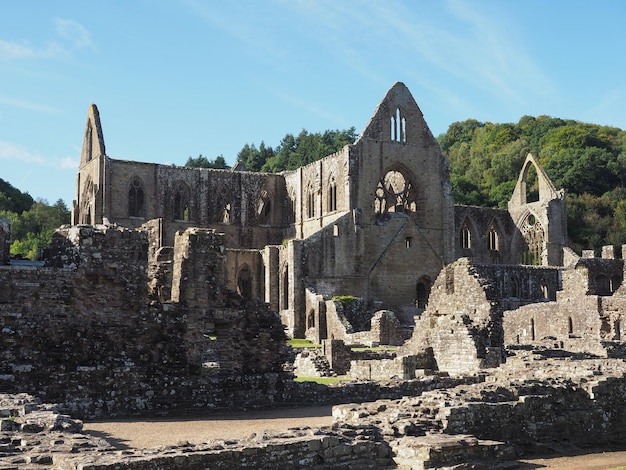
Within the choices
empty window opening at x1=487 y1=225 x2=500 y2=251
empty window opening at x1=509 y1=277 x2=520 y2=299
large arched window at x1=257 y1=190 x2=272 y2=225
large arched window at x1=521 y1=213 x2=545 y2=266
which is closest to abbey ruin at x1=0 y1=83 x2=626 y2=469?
empty window opening at x1=509 y1=277 x2=520 y2=299

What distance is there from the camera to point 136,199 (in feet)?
167

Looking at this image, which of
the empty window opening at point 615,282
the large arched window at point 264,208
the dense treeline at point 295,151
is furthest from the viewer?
the dense treeline at point 295,151

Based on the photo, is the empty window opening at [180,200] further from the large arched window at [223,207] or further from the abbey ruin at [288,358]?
the abbey ruin at [288,358]

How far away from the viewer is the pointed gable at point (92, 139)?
166 feet

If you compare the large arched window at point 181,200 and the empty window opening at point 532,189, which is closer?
the large arched window at point 181,200

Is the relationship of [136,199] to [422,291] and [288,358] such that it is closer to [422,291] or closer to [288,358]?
[422,291]

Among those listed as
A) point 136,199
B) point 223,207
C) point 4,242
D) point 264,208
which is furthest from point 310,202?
point 4,242

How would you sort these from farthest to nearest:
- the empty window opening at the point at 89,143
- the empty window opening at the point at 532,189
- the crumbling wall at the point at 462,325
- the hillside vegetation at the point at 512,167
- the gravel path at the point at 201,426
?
the empty window opening at the point at 532,189 → the hillside vegetation at the point at 512,167 → the empty window opening at the point at 89,143 → the crumbling wall at the point at 462,325 → the gravel path at the point at 201,426

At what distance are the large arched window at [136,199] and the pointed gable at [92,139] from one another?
8.60 feet

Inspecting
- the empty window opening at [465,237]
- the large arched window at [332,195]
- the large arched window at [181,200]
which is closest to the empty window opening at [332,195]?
the large arched window at [332,195]

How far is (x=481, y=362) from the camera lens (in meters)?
18.9

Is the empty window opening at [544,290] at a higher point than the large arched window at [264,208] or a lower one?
lower

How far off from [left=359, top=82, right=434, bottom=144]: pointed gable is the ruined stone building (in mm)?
61

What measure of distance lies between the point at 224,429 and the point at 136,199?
39.9 meters
